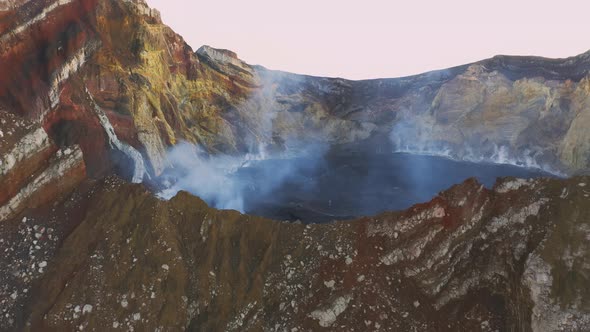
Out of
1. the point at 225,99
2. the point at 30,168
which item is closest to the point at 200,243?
the point at 30,168

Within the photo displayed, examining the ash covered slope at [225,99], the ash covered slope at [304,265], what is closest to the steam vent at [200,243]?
the ash covered slope at [304,265]

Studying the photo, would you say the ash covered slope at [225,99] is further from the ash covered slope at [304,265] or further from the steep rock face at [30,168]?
the ash covered slope at [304,265]

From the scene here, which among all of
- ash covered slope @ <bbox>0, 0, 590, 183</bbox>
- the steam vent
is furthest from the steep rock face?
ash covered slope @ <bbox>0, 0, 590, 183</bbox>

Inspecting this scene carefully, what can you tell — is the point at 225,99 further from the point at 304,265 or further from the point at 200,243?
the point at 304,265

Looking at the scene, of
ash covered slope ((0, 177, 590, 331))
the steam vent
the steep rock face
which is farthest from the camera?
the steep rock face

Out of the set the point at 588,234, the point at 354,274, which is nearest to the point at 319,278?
the point at 354,274

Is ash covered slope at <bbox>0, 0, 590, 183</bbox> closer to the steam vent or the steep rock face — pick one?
the steam vent

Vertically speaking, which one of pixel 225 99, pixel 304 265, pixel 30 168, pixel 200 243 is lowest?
pixel 304 265

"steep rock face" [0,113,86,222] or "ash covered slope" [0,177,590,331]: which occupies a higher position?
"steep rock face" [0,113,86,222]

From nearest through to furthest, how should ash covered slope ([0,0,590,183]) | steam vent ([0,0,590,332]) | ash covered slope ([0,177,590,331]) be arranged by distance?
ash covered slope ([0,177,590,331])
steam vent ([0,0,590,332])
ash covered slope ([0,0,590,183])
